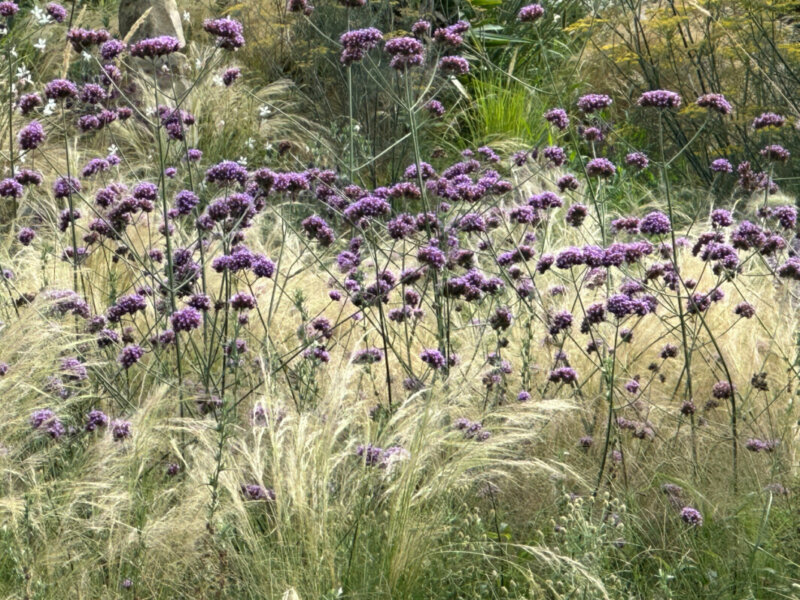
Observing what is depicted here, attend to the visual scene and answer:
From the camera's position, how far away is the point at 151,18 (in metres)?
8.16

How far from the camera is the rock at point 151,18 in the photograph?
→ 814 centimetres

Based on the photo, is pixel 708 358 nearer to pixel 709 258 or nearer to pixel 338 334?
pixel 709 258

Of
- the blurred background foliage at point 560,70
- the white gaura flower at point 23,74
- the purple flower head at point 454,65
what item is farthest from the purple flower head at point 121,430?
the blurred background foliage at point 560,70

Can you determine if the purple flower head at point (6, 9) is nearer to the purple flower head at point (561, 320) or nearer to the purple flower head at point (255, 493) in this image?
the purple flower head at point (255, 493)

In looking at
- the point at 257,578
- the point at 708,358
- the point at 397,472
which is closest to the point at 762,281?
the point at 708,358

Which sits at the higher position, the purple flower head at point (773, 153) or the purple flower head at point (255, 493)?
the purple flower head at point (773, 153)

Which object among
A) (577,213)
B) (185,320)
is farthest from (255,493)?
(577,213)

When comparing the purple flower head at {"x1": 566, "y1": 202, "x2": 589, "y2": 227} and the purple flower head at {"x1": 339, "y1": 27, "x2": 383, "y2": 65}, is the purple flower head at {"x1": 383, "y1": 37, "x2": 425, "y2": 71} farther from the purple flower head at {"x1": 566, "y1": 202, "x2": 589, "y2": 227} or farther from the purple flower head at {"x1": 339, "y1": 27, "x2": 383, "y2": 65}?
the purple flower head at {"x1": 566, "y1": 202, "x2": 589, "y2": 227}

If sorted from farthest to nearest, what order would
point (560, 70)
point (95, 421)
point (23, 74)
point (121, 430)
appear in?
point (560, 70)
point (23, 74)
point (95, 421)
point (121, 430)

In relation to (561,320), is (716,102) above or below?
above

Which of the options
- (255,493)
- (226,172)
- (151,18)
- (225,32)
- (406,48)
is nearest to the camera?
(255,493)

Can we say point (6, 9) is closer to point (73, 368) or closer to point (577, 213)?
point (73, 368)

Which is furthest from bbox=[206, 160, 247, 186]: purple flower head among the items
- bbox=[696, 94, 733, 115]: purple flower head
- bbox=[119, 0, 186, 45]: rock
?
bbox=[119, 0, 186, 45]: rock

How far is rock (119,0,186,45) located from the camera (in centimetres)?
814
